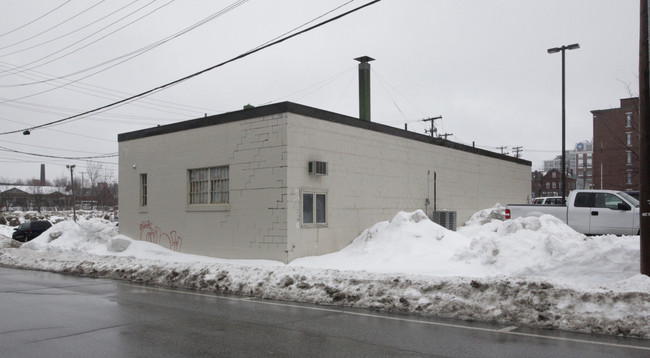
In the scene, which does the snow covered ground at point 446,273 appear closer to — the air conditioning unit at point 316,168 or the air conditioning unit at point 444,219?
the air conditioning unit at point 444,219

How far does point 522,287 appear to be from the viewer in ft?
30.2

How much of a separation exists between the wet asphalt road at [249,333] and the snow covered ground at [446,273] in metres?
0.59

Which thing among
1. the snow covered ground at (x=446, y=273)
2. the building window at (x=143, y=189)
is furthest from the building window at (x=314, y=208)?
the building window at (x=143, y=189)

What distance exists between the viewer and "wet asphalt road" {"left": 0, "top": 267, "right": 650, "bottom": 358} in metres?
6.66

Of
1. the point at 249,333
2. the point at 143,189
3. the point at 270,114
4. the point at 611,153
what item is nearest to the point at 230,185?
the point at 270,114

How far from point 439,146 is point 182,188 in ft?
37.5

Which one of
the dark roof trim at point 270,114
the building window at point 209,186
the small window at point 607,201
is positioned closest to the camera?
the dark roof trim at point 270,114

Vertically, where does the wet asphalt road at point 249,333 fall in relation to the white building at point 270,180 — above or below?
below

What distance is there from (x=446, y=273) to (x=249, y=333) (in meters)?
6.45

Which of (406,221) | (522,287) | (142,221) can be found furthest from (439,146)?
(522,287)

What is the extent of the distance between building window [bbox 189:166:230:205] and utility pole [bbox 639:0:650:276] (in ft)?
39.7

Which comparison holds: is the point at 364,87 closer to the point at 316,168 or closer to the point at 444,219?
the point at 444,219

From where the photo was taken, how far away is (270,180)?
1593 cm

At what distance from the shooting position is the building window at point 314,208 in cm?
1605
